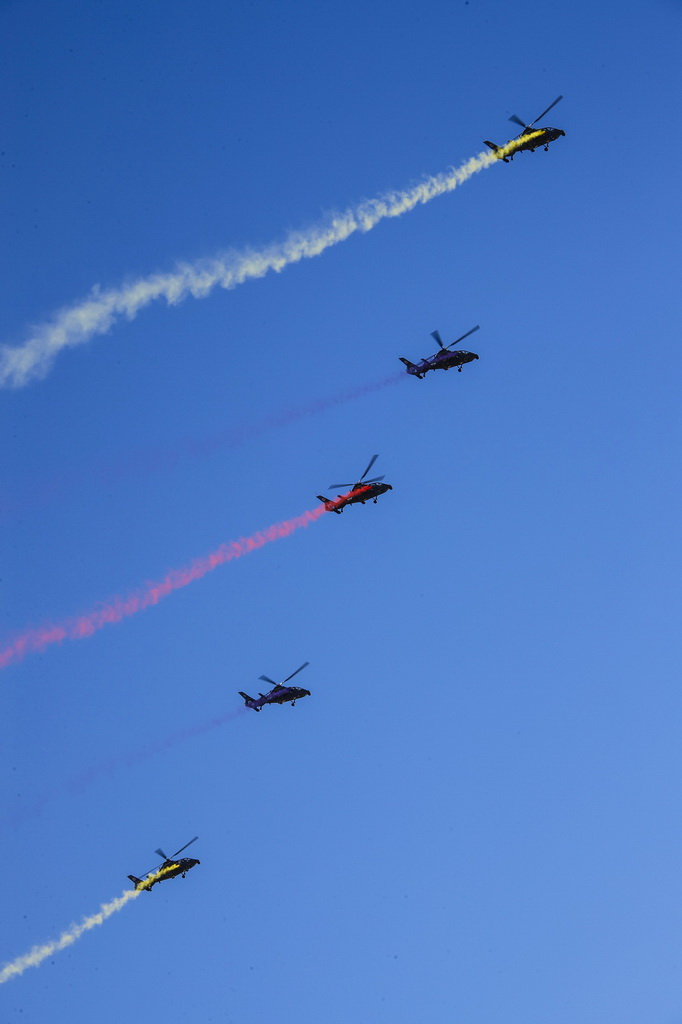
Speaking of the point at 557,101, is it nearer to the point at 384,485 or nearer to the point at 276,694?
the point at 384,485

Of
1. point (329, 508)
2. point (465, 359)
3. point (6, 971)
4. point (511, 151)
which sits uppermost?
point (511, 151)

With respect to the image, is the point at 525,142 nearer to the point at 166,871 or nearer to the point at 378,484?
the point at 378,484

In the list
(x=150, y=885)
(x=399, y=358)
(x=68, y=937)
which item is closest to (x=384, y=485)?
(x=399, y=358)

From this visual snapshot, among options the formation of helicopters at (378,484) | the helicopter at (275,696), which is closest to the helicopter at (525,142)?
the formation of helicopters at (378,484)

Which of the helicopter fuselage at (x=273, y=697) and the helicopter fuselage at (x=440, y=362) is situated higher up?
the helicopter fuselage at (x=440, y=362)

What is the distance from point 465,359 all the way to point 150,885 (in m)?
35.2

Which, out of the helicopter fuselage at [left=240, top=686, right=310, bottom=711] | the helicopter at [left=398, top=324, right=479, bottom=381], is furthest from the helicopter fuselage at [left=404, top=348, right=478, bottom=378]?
the helicopter fuselage at [left=240, top=686, right=310, bottom=711]

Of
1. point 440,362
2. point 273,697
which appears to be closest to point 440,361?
point 440,362

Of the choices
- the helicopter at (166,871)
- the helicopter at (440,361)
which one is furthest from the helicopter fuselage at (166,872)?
the helicopter at (440,361)

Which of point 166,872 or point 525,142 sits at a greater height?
point 525,142

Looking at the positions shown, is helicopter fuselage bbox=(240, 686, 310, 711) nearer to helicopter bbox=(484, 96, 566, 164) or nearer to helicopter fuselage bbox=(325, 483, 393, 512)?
helicopter fuselage bbox=(325, 483, 393, 512)

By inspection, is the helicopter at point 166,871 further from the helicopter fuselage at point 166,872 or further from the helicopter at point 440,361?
the helicopter at point 440,361

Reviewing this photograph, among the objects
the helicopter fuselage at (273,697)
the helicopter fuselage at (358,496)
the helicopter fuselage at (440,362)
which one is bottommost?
the helicopter fuselage at (273,697)

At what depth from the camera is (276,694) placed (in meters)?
55.4
